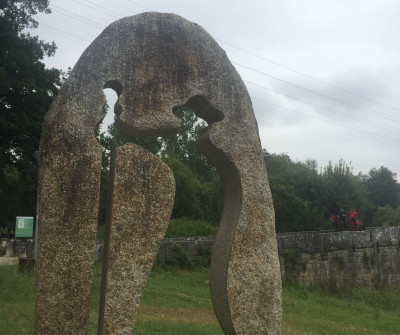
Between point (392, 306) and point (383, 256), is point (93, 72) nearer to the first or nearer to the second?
point (392, 306)

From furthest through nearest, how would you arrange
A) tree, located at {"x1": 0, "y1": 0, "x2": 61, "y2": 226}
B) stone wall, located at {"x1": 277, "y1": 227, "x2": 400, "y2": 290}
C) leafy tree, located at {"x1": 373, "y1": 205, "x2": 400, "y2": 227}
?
leafy tree, located at {"x1": 373, "y1": 205, "x2": 400, "y2": 227}, stone wall, located at {"x1": 277, "y1": 227, "x2": 400, "y2": 290}, tree, located at {"x1": 0, "y1": 0, "x2": 61, "y2": 226}

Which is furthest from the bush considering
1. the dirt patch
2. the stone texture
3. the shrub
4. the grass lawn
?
the stone texture

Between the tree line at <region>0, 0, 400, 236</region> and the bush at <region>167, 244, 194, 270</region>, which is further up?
the tree line at <region>0, 0, 400, 236</region>

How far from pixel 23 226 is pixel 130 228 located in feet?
33.6

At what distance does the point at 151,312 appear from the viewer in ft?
35.9

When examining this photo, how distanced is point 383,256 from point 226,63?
1556 cm

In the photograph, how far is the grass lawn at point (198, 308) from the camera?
9303 millimetres

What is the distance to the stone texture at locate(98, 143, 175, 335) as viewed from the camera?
16.6ft

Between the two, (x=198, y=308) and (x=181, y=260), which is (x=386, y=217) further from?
(x=198, y=308)

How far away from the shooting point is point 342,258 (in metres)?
19.0

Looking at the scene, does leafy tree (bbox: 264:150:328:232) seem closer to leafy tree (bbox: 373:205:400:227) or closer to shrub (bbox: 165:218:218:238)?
leafy tree (bbox: 373:205:400:227)

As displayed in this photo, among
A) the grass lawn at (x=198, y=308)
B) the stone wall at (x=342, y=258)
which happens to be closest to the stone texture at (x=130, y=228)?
the grass lawn at (x=198, y=308)

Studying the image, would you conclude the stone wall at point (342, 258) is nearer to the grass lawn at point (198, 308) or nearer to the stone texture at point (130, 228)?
the grass lawn at point (198, 308)

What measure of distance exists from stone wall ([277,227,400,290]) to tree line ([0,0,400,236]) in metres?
6.54
